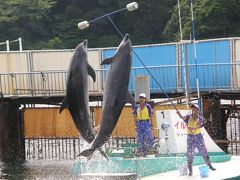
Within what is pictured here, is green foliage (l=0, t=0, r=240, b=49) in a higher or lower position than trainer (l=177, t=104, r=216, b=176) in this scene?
higher

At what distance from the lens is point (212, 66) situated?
30.0 m

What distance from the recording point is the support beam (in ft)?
106

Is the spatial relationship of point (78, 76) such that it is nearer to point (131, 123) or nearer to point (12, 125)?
point (131, 123)

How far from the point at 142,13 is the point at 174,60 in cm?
4827

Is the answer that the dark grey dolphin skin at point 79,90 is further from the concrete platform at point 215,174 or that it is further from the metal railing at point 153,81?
the metal railing at point 153,81

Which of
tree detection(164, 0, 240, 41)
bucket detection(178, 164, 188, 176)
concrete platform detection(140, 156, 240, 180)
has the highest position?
tree detection(164, 0, 240, 41)

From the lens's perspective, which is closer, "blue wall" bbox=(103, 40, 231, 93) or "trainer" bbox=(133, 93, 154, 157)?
"trainer" bbox=(133, 93, 154, 157)

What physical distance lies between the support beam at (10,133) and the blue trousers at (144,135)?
1406 cm

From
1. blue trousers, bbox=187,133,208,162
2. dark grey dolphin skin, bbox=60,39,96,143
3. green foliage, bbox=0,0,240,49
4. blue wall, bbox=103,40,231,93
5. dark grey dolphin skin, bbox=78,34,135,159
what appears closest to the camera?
→ dark grey dolphin skin, bbox=60,39,96,143

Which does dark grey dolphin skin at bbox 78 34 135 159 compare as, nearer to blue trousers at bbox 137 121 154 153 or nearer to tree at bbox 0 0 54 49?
blue trousers at bbox 137 121 154 153

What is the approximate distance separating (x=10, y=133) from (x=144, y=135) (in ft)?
47.7

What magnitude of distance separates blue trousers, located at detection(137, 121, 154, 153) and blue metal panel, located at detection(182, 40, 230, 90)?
32.0ft

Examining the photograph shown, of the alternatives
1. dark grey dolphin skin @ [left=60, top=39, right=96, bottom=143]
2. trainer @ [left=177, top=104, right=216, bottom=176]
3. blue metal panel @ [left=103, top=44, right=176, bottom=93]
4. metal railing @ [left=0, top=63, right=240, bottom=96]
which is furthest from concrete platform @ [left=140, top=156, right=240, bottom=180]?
blue metal panel @ [left=103, top=44, right=176, bottom=93]

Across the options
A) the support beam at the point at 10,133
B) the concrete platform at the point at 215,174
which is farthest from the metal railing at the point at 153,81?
the concrete platform at the point at 215,174
